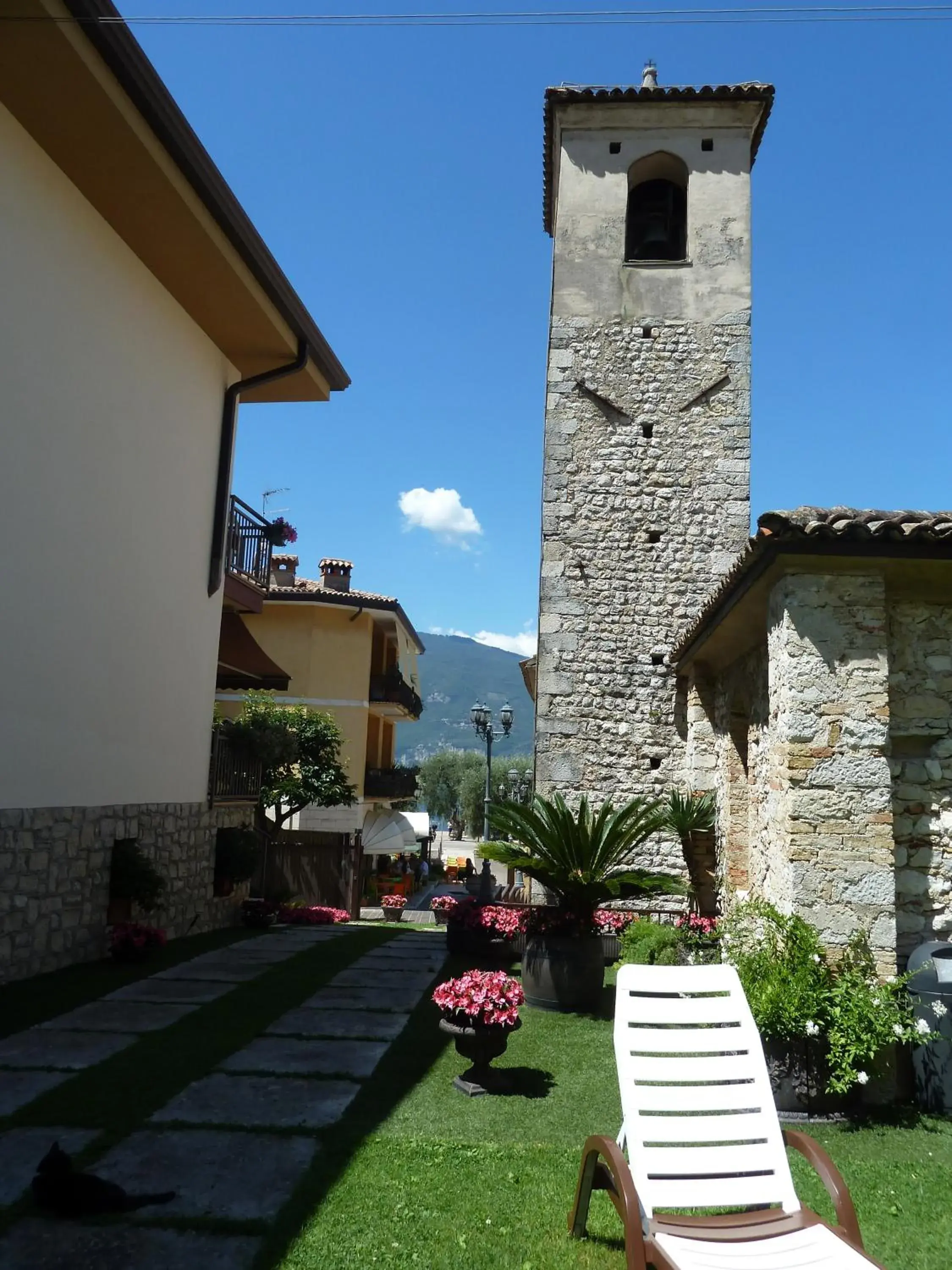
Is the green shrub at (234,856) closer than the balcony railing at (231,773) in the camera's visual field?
Yes

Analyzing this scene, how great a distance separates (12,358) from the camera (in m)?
7.26

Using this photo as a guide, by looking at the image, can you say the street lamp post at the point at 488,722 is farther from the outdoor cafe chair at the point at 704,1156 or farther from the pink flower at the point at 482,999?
the outdoor cafe chair at the point at 704,1156

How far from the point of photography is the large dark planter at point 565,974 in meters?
7.75

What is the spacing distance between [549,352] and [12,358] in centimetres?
852

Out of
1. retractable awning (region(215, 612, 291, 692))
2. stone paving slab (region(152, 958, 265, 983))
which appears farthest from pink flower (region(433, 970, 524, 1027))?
retractable awning (region(215, 612, 291, 692))

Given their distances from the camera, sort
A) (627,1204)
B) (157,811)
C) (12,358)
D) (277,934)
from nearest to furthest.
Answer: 1. (627,1204)
2. (12,358)
3. (157,811)
4. (277,934)

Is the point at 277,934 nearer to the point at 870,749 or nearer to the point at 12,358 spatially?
the point at 12,358

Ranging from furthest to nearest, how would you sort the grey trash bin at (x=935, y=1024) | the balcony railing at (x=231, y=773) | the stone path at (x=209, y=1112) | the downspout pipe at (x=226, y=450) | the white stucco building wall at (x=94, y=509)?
the balcony railing at (x=231, y=773), the downspout pipe at (x=226, y=450), the white stucco building wall at (x=94, y=509), the grey trash bin at (x=935, y=1024), the stone path at (x=209, y=1112)

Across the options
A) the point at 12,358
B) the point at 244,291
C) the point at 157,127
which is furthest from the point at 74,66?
the point at 244,291

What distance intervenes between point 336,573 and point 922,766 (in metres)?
22.7

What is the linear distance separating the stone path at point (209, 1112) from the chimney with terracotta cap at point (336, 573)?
1934cm

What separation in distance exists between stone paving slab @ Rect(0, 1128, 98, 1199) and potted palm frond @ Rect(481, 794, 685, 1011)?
13.9ft

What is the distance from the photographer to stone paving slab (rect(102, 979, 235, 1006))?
726 centimetres

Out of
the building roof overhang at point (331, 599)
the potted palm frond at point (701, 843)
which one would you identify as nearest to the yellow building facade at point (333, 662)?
the building roof overhang at point (331, 599)
